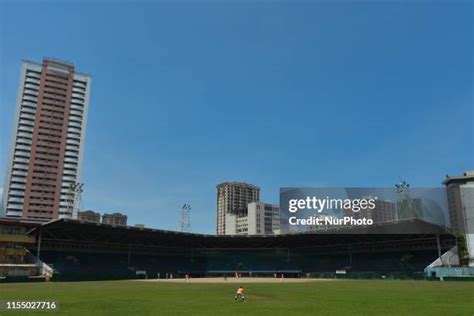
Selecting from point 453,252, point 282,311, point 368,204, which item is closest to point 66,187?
point 368,204

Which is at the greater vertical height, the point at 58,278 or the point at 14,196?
the point at 14,196

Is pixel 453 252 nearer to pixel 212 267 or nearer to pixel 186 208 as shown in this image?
pixel 212 267

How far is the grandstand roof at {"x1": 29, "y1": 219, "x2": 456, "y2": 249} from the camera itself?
283ft

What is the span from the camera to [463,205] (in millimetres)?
181000

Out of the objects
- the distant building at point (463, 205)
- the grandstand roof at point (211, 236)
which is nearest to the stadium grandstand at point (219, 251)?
the grandstand roof at point (211, 236)

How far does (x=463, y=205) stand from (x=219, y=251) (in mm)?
119200

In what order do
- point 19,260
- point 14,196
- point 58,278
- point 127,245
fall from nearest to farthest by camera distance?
point 58,278 → point 19,260 → point 127,245 → point 14,196

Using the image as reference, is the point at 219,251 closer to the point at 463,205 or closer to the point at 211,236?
the point at 211,236

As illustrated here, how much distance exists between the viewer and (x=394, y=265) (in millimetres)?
96312

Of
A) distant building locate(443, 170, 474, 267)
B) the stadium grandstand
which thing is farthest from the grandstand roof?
distant building locate(443, 170, 474, 267)

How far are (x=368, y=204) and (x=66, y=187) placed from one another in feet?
501

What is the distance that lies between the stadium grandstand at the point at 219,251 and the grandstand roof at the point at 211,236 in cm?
19

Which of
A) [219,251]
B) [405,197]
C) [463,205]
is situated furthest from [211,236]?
[463,205]

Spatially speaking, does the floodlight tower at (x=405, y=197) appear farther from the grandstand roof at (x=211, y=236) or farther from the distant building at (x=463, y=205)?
the distant building at (x=463, y=205)
